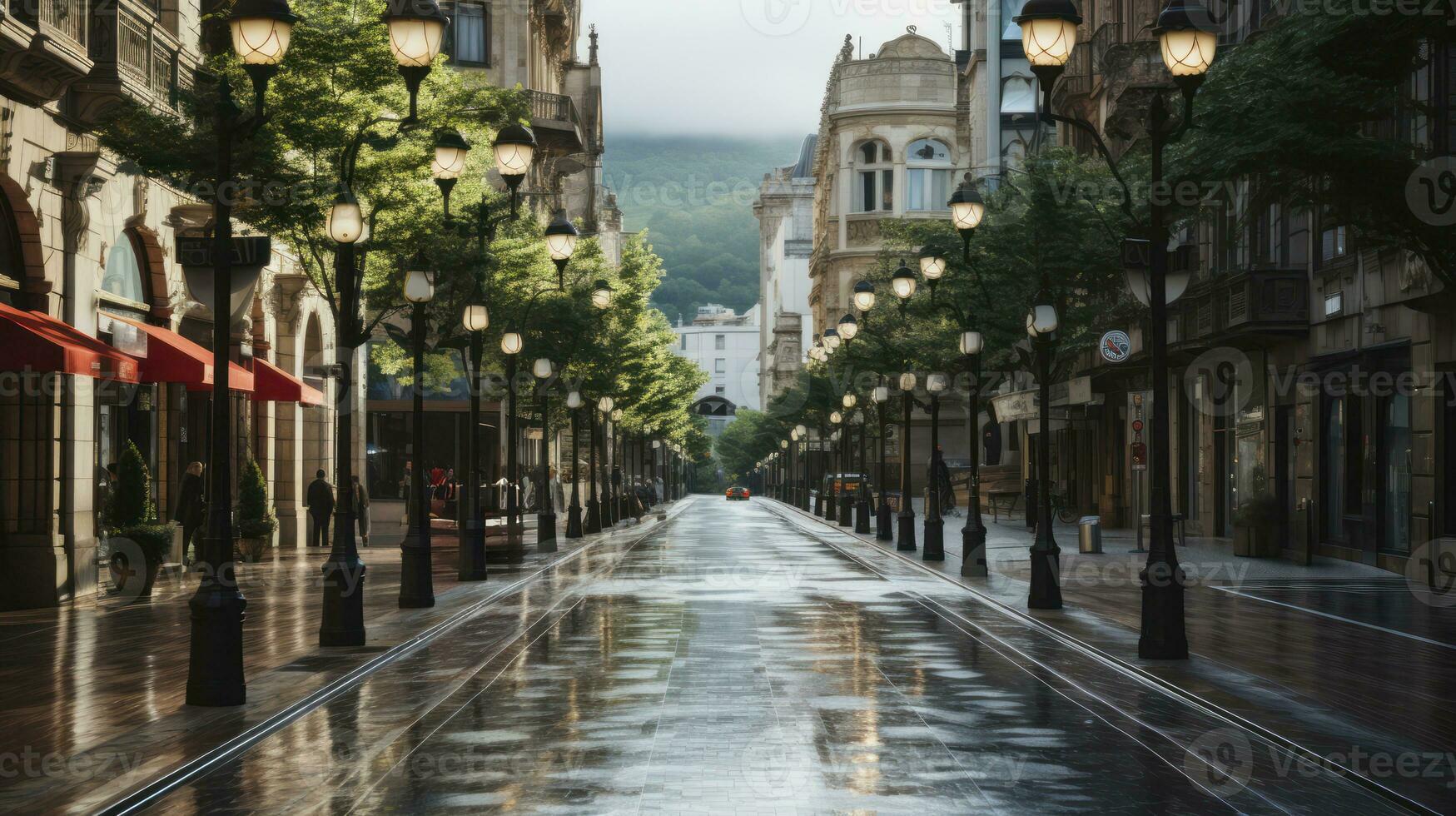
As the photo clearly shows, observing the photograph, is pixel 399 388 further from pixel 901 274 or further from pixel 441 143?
pixel 441 143

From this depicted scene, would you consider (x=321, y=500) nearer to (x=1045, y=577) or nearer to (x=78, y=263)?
(x=78, y=263)

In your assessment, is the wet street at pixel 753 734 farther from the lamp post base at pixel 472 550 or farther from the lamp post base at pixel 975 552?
the lamp post base at pixel 975 552

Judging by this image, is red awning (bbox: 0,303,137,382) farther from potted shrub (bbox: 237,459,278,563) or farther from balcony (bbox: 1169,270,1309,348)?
balcony (bbox: 1169,270,1309,348)

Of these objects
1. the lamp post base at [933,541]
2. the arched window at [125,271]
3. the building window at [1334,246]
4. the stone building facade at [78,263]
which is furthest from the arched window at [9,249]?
the building window at [1334,246]

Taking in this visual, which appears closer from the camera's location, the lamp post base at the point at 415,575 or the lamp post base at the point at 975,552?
the lamp post base at the point at 415,575

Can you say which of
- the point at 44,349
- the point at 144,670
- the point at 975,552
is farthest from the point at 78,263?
the point at 975,552

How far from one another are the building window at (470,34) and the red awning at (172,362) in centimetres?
3793

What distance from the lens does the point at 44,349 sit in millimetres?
18672

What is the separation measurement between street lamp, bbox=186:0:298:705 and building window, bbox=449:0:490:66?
1903 inches

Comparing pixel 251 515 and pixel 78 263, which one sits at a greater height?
pixel 78 263

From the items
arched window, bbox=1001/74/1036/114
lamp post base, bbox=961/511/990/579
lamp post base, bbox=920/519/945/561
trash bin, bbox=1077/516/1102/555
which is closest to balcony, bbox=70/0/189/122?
lamp post base, bbox=961/511/990/579

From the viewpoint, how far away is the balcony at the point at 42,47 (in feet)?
62.8

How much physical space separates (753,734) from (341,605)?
659 centimetres

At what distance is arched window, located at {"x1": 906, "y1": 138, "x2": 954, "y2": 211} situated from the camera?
101500mm
